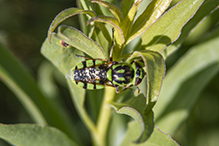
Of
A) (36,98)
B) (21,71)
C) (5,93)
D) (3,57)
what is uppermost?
(3,57)

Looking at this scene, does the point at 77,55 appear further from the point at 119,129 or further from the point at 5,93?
the point at 5,93

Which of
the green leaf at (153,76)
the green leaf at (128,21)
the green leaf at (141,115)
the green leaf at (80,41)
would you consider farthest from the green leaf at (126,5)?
the green leaf at (141,115)

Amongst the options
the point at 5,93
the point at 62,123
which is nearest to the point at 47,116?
the point at 62,123

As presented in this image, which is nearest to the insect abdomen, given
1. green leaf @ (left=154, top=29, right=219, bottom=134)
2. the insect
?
the insect

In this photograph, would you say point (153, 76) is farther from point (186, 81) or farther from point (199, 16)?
point (186, 81)

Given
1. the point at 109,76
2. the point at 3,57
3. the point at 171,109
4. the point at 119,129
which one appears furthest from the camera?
the point at 119,129

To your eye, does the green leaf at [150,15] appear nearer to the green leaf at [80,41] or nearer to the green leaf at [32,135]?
the green leaf at [80,41]

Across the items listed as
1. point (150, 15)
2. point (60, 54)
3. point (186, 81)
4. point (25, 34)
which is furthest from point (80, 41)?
point (25, 34)

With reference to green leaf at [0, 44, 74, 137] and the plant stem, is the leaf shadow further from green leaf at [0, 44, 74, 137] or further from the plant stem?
green leaf at [0, 44, 74, 137]
